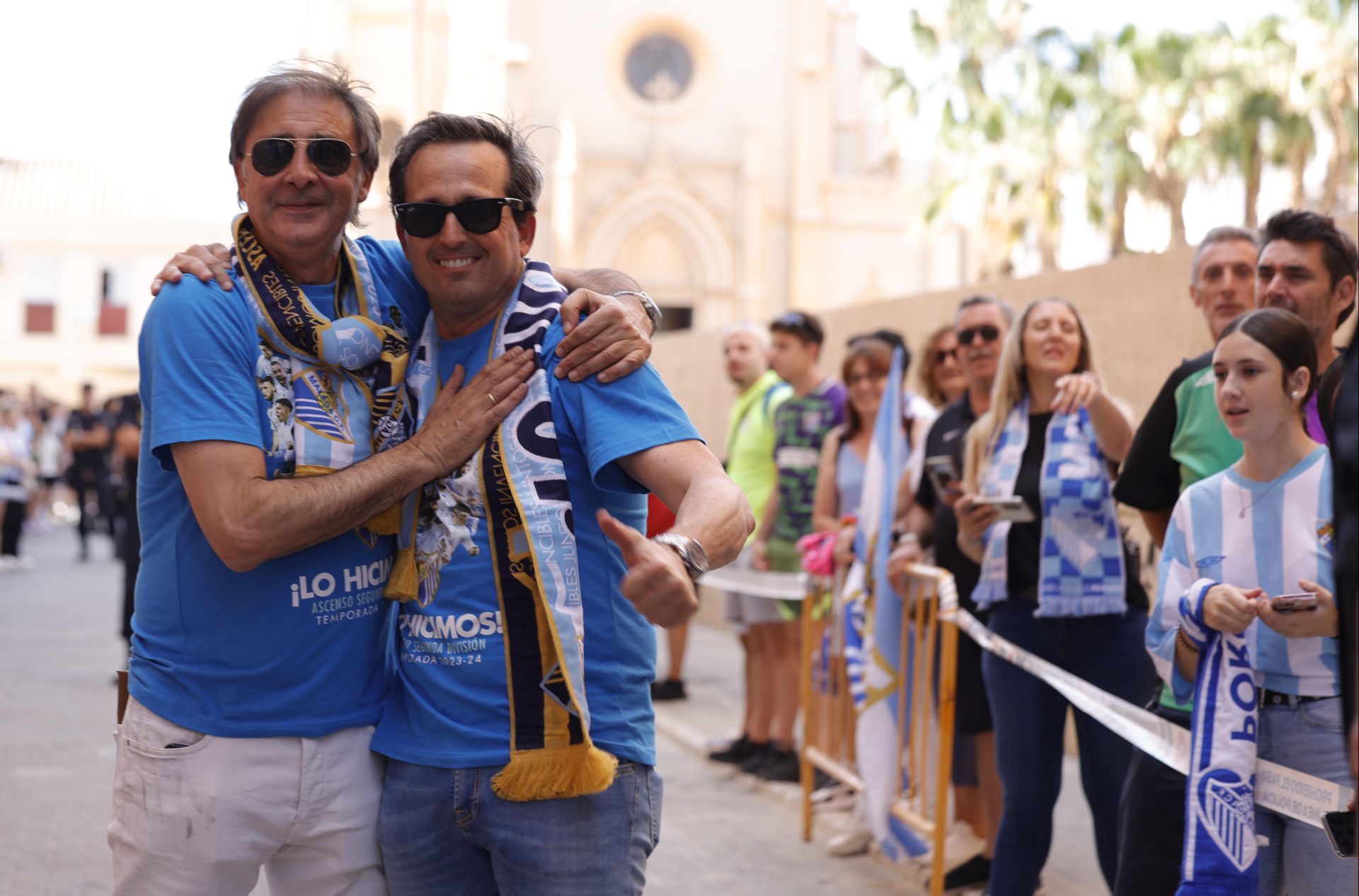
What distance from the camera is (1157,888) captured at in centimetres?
366

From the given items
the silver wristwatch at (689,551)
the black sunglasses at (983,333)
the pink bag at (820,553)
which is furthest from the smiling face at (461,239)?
the pink bag at (820,553)

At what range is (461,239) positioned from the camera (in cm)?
263

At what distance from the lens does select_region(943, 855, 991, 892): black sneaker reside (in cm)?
550

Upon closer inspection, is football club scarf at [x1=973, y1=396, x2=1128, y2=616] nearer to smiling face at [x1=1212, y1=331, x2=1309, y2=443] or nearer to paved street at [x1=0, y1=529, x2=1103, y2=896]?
smiling face at [x1=1212, y1=331, x2=1309, y2=443]

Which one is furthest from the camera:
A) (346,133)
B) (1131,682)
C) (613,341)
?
(1131,682)

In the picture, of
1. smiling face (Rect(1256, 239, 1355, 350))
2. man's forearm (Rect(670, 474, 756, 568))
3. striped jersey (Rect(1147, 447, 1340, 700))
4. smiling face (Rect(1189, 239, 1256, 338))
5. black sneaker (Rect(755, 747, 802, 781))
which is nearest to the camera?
man's forearm (Rect(670, 474, 756, 568))

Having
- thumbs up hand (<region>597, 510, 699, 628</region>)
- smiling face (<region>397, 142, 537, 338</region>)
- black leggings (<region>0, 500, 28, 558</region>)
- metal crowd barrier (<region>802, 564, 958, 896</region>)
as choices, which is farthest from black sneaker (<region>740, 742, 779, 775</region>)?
black leggings (<region>0, 500, 28, 558</region>)

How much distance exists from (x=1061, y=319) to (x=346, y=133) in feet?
9.65

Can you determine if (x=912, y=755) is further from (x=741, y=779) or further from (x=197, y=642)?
(x=197, y=642)

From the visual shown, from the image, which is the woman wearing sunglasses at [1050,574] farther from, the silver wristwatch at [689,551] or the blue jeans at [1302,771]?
the silver wristwatch at [689,551]

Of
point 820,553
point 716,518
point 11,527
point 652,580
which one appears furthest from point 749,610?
point 11,527

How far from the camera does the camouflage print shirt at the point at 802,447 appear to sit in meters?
7.57

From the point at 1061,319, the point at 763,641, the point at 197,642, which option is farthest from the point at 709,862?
the point at 197,642

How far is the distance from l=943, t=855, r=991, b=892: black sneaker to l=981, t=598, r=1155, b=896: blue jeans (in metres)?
0.83
